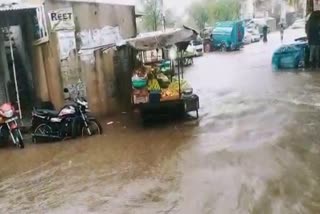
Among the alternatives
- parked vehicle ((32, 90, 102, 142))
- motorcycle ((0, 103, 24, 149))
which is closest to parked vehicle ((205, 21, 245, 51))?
parked vehicle ((32, 90, 102, 142))

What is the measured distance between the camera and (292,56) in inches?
752

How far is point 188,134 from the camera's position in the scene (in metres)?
9.92

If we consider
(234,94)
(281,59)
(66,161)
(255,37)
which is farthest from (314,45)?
(255,37)

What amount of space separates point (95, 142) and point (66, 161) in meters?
1.25

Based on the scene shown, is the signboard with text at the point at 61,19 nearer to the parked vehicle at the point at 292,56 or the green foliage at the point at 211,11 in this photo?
the parked vehicle at the point at 292,56

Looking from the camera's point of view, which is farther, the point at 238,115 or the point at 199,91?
the point at 199,91

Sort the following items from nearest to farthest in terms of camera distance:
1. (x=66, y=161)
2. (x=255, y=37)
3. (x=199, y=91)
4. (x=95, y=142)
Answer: (x=66, y=161)
(x=95, y=142)
(x=199, y=91)
(x=255, y=37)

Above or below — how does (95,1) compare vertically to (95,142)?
above

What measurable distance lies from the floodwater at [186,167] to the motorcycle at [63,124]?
1.41 ft

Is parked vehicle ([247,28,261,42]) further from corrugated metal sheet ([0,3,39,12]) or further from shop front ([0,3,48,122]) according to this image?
corrugated metal sheet ([0,3,39,12])

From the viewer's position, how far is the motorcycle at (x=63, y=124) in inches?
406

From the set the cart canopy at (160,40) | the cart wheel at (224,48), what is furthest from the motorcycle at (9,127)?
the cart wheel at (224,48)

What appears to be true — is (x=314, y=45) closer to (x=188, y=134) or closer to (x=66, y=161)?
(x=188, y=134)

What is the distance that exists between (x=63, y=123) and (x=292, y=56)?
39.5 ft
